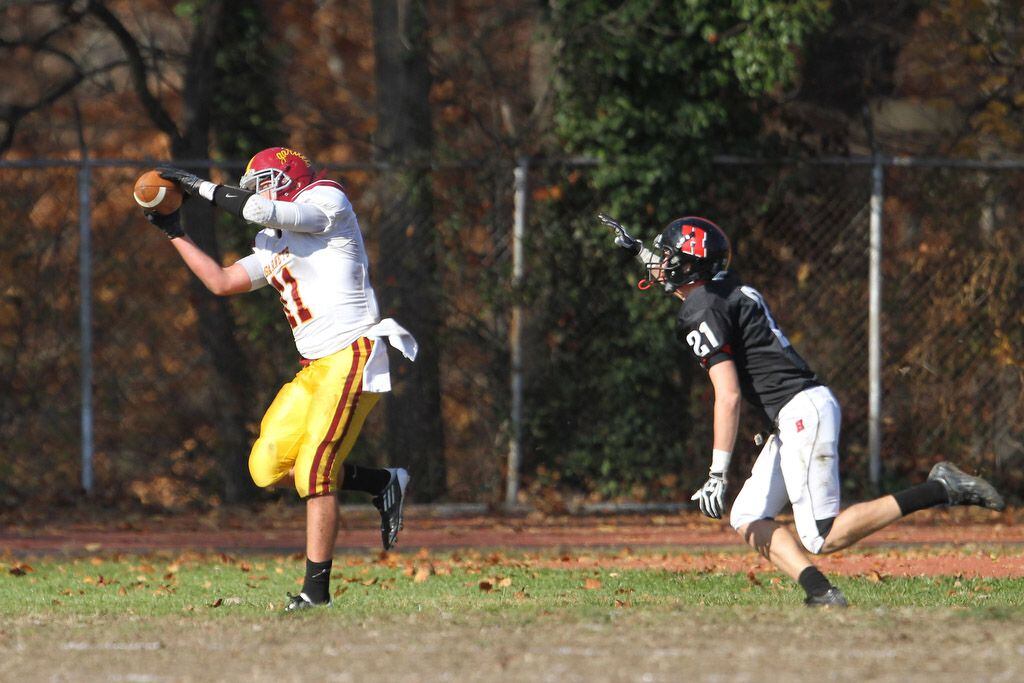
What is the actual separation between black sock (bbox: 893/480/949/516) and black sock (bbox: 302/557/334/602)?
102 inches

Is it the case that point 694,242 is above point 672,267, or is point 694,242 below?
above

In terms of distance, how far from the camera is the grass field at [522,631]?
5.54 metres

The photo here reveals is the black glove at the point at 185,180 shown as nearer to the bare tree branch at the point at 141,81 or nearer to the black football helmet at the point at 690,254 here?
the black football helmet at the point at 690,254

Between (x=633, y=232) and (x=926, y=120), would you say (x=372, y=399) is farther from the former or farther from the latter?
(x=926, y=120)

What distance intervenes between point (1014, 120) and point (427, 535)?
21.6ft

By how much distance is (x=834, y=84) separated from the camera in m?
15.8

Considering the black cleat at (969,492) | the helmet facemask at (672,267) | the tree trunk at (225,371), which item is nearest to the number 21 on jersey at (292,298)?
the helmet facemask at (672,267)

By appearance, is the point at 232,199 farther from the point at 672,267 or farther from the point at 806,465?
the point at 806,465

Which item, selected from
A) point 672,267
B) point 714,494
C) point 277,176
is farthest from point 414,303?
point 714,494

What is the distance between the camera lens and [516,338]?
13320 mm

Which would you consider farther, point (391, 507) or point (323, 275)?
point (391, 507)

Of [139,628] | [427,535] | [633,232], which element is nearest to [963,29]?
[633,232]

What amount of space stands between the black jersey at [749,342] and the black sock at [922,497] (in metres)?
0.63

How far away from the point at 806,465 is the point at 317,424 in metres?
2.20
